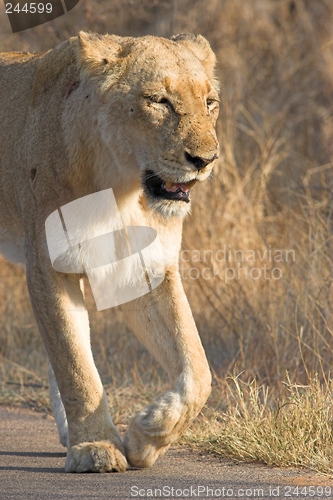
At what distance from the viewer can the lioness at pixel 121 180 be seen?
3.39m

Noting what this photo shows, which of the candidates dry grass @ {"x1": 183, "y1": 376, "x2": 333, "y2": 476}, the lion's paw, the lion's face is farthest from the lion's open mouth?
the lion's paw

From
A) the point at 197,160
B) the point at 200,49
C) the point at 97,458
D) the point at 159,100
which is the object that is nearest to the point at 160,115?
the point at 159,100

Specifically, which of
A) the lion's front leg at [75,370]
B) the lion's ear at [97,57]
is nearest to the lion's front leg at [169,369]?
the lion's front leg at [75,370]

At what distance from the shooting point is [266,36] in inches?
389

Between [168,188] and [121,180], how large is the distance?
26 cm

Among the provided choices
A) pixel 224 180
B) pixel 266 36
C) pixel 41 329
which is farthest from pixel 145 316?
pixel 266 36

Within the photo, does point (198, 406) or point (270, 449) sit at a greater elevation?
point (198, 406)

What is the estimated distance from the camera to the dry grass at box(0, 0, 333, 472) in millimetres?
3926

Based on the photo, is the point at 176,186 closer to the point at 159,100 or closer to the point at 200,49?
the point at 159,100

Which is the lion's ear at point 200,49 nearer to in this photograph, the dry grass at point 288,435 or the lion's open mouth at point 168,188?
the lion's open mouth at point 168,188

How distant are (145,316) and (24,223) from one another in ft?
2.21

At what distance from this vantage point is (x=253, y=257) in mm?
6199

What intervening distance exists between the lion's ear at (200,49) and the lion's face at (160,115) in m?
0.28

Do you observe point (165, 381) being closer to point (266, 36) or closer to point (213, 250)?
point (213, 250)
